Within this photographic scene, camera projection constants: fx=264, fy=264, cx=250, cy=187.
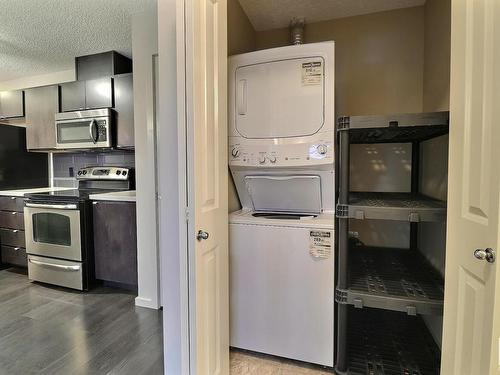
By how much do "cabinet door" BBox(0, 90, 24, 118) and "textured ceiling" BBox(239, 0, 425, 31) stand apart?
113 inches

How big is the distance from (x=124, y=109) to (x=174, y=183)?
5.96ft

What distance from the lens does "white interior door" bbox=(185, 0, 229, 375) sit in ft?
3.27

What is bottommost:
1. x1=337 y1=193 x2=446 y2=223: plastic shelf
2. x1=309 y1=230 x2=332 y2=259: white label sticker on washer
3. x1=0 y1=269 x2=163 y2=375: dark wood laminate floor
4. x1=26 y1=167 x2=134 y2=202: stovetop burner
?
x1=0 y1=269 x2=163 y2=375: dark wood laminate floor

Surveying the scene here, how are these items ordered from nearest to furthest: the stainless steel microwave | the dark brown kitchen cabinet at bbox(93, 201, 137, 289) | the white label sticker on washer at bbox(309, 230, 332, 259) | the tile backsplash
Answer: the white label sticker on washer at bbox(309, 230, 332, 259), the dark brown kitchen cabinet at bbox(93, 201, 137, 289), the stainless steel microwave, the tile backsplash

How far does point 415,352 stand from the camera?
5.16ft

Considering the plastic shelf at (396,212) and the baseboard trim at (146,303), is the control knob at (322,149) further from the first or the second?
the baseboard trim at (146,303)

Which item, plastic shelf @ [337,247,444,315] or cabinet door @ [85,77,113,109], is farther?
cabinet door @ [85,77,113,109]

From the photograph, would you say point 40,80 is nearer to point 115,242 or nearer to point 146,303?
point 115,242

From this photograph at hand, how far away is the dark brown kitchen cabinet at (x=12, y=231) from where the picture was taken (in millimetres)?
2896

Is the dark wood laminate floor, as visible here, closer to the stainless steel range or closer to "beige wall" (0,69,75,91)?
the stainless steel range

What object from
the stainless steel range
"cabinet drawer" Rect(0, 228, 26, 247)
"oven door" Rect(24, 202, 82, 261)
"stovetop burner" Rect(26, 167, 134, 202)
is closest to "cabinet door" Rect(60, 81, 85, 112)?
"stovetop burner" Rect(26, 167, 134, 202)

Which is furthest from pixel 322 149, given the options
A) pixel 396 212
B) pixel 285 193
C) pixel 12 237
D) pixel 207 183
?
pixel 12 237

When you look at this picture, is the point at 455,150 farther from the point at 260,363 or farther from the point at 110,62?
the point at 110,62

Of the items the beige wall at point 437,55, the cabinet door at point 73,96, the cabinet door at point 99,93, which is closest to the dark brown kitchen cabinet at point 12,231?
the cabinet door at point 73,96
